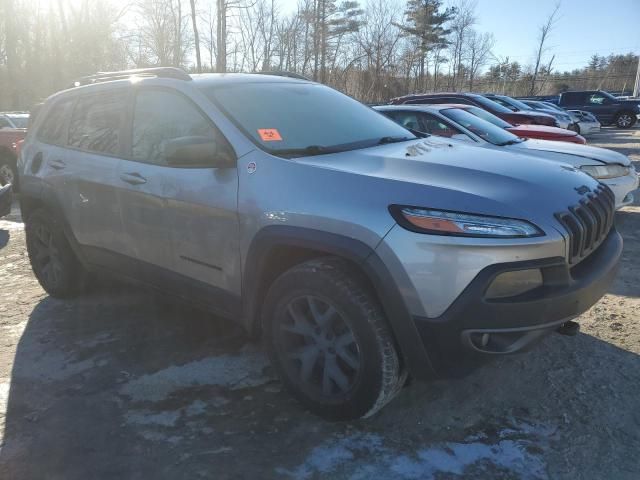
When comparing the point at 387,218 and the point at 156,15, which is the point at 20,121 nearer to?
the point at 387,218

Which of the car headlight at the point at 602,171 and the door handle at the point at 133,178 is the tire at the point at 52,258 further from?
the car headlight at the point at 602,171

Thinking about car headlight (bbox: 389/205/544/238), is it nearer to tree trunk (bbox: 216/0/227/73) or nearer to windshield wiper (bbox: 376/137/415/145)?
windshield wiper (bbox: 376/137/415/145)

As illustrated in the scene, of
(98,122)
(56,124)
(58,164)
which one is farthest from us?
(56,124)

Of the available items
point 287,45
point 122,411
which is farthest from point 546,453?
point 287,45

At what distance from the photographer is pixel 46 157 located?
438 centimetres

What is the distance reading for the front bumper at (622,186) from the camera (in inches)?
239

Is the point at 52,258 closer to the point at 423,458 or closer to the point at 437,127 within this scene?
the point at 423,458

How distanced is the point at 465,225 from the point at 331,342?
34.9 inches

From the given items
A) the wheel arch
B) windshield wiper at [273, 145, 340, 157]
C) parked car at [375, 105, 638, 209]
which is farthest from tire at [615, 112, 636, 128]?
the wheel arch

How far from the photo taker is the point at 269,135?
9.83 ft

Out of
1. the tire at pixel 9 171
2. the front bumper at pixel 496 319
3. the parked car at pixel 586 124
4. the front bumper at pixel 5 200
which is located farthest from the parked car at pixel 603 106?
the front bumper at pixel 496 319

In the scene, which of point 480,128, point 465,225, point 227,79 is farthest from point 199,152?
point 480,128

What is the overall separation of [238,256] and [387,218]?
3.09 feet

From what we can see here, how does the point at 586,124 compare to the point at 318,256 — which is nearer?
the point at 318,256
